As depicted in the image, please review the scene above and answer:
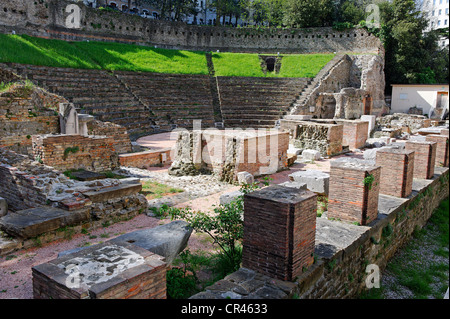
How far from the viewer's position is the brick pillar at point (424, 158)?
995cm

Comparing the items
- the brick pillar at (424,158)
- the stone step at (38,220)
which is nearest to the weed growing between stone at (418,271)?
the brick pillar at (424,158)

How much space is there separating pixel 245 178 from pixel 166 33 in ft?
90.1

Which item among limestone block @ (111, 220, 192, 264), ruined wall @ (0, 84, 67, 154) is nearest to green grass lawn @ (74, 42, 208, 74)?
ruined wall @ (0, 84, 67, 154)

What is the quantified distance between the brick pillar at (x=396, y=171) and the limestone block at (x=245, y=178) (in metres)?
3.66

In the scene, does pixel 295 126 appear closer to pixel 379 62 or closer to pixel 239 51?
pixel 379 62

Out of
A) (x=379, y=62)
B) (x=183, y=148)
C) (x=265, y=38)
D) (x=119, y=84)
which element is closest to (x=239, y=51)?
(x=265, y=38)

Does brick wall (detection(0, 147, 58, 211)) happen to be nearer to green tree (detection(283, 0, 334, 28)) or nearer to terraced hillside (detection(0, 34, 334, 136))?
terraced hillside (detection(0, 34, 334, 136))

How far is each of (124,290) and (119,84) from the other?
70.3 ft

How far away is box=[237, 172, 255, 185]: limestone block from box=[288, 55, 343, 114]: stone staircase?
14644 mm

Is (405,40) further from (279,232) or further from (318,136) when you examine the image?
(279,232)

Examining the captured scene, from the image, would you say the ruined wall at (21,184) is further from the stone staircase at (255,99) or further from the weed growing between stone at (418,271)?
the stone staircase at (255,99)

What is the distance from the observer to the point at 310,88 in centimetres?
2698

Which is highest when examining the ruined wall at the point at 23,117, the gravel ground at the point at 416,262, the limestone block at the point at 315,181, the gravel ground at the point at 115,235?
the ruined wall at the point at 23,117
